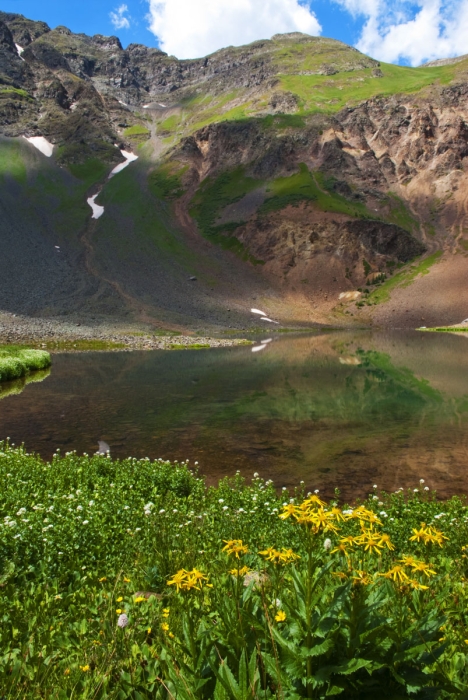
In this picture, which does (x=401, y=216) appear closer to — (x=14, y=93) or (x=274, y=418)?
(x=274, y=418)

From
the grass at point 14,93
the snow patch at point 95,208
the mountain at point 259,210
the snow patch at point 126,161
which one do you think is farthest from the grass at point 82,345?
the grass at point 14,93

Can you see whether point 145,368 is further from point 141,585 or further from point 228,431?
point 141,585

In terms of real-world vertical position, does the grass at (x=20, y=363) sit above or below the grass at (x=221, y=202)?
below

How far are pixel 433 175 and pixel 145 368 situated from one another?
124563mm

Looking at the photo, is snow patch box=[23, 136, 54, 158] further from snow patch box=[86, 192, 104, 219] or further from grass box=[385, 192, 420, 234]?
grass box=[385, 192, 420, 234]

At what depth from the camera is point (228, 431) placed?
789 inches

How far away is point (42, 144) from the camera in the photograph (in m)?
166

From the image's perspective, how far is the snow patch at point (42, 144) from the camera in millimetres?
162938

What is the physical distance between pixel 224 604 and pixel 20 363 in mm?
38673

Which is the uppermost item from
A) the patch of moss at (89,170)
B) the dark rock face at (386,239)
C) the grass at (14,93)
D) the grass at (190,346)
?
the grass at (14,93)

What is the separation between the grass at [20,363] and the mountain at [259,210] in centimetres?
3908

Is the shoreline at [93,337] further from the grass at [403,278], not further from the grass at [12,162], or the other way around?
the grass at [12,162]

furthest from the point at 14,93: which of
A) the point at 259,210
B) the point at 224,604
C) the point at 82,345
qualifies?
the point at 224,604

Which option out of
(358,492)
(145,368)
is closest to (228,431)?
(358,492)
